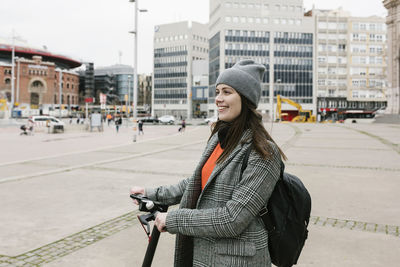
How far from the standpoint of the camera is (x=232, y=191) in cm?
196

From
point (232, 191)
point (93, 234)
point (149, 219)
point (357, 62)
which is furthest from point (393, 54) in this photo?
point (149, 219)

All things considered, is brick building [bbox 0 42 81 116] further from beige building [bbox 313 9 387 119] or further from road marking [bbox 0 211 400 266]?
road marking [bbox 0 211 400 266]

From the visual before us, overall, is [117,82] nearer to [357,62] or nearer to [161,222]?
[357,62]

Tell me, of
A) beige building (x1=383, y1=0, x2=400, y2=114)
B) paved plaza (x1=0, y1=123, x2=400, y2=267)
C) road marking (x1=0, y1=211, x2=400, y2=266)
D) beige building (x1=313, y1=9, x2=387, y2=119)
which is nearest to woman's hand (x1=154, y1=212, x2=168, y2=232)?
paved plaza (x1=0, y1=123, x2=400, y2=267)

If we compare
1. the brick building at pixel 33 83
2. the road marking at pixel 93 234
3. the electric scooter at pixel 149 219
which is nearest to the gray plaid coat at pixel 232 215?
the electric scooter at pixel 149 219

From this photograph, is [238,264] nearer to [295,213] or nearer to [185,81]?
[295,213]

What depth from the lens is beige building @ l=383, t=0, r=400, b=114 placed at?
168 ft

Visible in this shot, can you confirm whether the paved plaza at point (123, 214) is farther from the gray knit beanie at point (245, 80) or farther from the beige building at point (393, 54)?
the beige building at point (393, 54)

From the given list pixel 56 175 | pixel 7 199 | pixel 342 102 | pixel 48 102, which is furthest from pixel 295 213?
pixel 48 102

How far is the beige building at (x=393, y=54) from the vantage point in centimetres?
5128

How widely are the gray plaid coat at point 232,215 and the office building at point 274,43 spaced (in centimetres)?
9780

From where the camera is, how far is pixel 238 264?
1890mm

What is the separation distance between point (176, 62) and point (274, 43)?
3779 cm

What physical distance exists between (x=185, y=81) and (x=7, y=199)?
118 m
